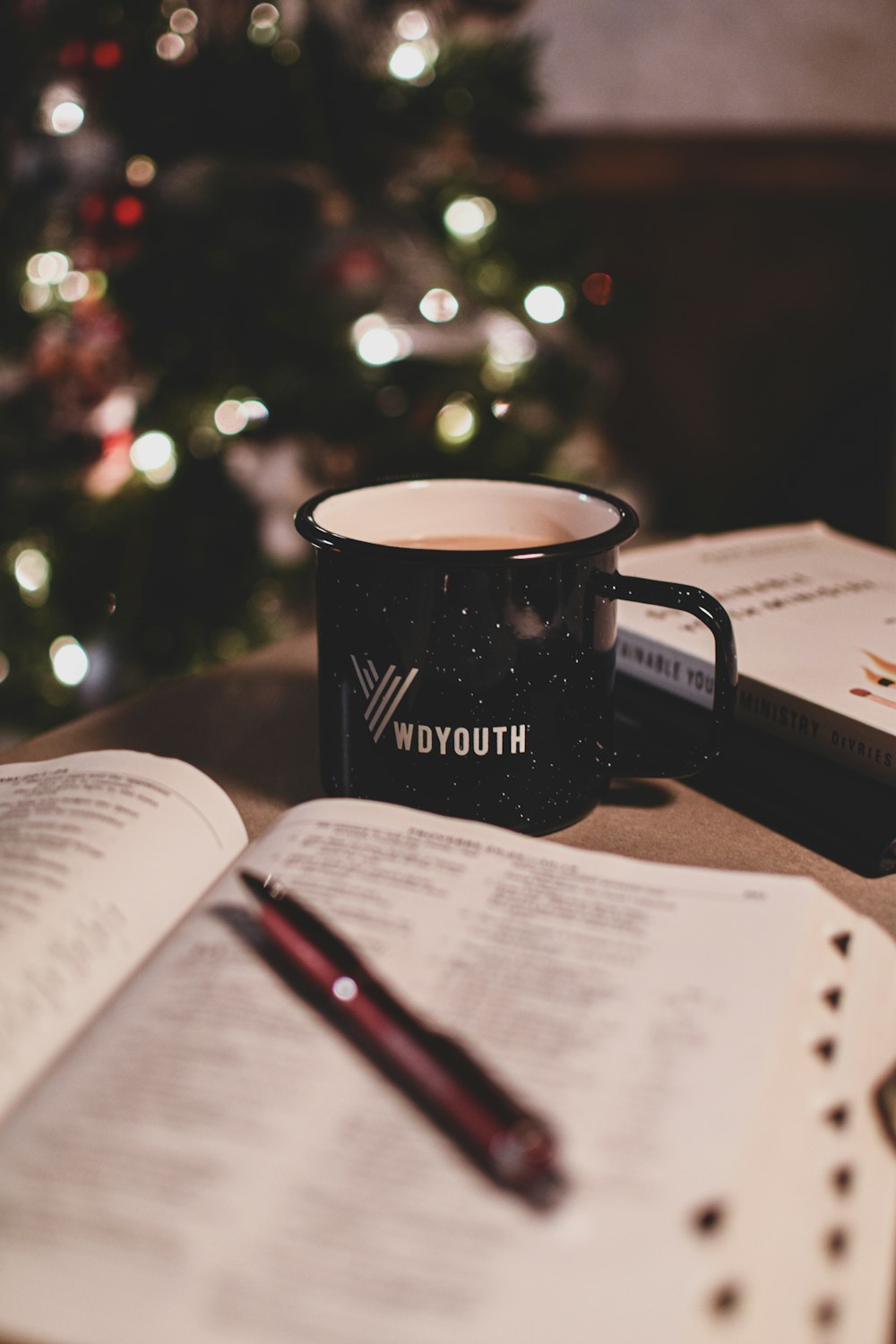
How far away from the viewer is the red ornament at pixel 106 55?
851mm

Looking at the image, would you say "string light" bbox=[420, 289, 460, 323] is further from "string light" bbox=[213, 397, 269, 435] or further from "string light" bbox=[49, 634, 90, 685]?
"string light" bbox=[49, 634, 90, 685]

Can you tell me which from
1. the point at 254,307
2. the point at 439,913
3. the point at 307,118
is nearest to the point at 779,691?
the point at 439,913

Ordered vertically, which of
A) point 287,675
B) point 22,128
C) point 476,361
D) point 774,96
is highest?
point 774,96

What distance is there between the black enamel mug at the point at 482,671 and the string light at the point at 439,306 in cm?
66

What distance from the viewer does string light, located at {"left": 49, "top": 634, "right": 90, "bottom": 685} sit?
43.4 inches

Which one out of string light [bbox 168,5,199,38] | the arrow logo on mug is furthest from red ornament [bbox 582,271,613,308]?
the arrow logo on mug

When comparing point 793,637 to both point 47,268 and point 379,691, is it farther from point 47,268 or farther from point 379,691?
point 47,268

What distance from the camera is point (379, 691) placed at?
413 mm

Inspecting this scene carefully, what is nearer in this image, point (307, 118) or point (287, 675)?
point (287, 675)

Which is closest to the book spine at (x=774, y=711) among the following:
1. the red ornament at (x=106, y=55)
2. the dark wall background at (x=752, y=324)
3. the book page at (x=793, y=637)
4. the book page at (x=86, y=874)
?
the book page at (x=793, y=637)

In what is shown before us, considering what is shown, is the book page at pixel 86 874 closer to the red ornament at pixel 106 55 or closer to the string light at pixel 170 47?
the red ornament at pixel 106 55

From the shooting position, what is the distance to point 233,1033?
288mm

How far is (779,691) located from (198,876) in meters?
0.24

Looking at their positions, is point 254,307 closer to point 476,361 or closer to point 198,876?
point 476,361
